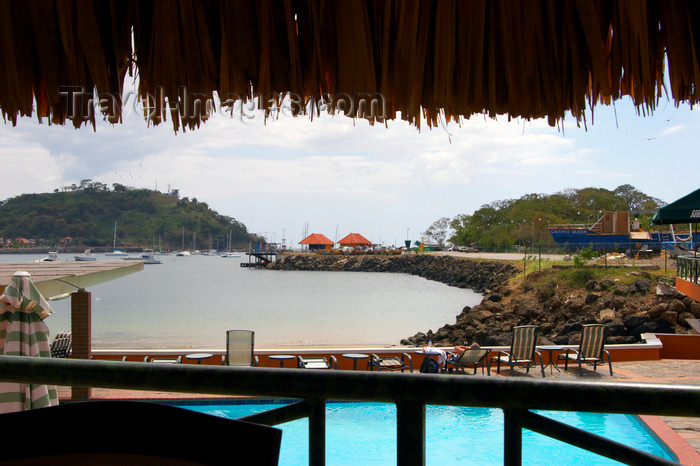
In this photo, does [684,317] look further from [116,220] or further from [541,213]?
[116,220]

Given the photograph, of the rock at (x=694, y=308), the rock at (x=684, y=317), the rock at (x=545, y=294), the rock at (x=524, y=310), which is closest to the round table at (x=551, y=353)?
the rock at (x=684, y=317)

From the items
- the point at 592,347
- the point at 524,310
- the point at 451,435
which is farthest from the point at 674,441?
the point at 524,310

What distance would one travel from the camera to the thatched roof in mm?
1757

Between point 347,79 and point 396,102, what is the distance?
0.18 m

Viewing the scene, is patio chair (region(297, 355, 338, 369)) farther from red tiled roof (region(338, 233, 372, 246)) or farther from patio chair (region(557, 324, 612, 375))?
red tiled roof (region(338, 233, 372, 246))

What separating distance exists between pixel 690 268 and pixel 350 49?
11.2 metres

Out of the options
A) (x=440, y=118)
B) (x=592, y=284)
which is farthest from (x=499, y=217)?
(x=440, y=118)

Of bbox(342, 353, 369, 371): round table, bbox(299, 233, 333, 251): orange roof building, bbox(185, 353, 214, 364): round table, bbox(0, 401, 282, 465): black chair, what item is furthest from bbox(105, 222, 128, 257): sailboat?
bbox(0, 401, 282, 465): black chair

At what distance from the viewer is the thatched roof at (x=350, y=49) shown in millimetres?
1757

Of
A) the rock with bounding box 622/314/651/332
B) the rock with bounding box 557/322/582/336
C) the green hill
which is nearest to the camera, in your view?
the rock with bounding box 622/314/651/332

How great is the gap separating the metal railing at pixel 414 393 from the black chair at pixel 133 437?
63mm

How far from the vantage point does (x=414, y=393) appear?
801 mm

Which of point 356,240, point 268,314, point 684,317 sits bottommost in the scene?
point 268,314

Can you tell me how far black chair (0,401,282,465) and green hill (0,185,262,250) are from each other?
3811 inches
